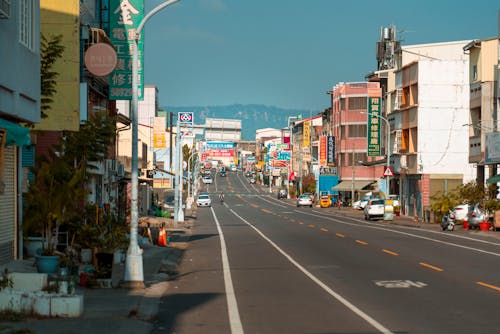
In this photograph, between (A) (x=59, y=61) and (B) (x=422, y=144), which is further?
(B) (x=422, y=144)

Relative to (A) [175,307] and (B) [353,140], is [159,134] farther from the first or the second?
(A) [175,307]

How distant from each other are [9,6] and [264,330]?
9.78 meters

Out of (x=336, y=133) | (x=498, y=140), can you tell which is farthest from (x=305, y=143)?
(x=498, y=140)

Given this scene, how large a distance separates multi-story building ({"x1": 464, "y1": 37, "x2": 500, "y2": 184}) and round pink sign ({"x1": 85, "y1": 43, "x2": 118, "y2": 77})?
107 ft

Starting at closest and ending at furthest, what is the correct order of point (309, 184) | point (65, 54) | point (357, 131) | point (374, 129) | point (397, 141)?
point (65, 54), point (397, 141), point (374, 129), point (357, 131), point (309, 184)

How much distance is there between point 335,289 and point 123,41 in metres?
19.9

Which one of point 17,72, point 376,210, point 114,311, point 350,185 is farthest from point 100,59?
point 350,185

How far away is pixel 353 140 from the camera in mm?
116562

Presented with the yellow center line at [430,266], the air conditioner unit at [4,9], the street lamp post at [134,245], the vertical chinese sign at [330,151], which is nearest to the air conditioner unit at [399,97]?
the vertical chinese sign at [330,151]

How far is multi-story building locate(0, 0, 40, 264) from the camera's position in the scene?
19391mm

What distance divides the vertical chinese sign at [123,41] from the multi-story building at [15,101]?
10642 mm

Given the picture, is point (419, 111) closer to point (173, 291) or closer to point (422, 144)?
point (422, 144)

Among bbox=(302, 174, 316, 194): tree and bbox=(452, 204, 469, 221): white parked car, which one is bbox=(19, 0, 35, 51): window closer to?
bbox=(452, 204, 469, 221): white parked car

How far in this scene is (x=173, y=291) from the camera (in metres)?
20.0
